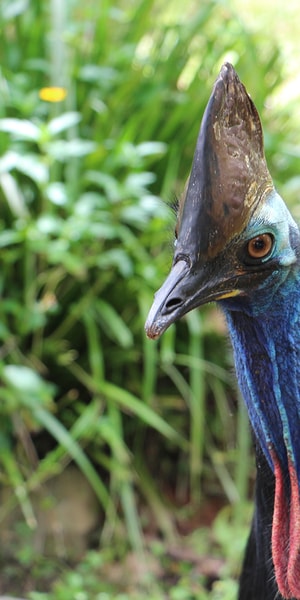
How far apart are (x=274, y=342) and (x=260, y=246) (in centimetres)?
15

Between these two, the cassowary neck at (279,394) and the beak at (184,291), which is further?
the cassowary neck at (279,394)

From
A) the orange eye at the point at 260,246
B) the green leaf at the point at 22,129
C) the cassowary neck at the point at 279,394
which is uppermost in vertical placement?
the green leaf at the point at 22,129

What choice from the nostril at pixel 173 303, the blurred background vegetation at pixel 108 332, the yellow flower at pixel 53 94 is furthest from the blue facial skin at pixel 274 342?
the yellow flower at pixel 53 94

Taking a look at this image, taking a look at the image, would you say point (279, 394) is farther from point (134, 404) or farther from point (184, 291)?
point (134, 404)

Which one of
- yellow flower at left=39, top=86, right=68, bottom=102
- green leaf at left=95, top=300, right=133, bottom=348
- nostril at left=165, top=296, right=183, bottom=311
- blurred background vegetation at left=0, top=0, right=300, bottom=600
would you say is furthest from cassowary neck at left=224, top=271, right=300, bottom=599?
yellow flower at left=39, top=86, right=68, bottom=102

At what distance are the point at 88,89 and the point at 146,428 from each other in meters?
1.10

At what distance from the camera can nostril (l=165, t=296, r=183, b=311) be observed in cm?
102

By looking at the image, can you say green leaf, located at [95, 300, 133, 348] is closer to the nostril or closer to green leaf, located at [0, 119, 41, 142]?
green leaf, located at [0, 119, 41, 142]

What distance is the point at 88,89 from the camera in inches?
113

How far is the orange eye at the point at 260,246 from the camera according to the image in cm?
107

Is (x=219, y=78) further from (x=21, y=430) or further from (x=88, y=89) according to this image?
(x=88, y=89)

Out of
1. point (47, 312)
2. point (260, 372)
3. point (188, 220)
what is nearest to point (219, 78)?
point (188, 220)

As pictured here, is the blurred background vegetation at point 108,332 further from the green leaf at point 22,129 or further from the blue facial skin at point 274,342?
the blue facial skin at point 274,342

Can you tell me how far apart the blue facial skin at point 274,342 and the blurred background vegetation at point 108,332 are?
1082 millimetres
